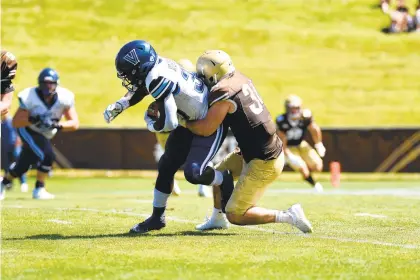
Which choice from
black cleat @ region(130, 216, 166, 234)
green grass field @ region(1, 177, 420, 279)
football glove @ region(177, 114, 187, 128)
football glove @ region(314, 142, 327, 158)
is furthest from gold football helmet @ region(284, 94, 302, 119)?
football glove @ region(177, 114, 187, 128)

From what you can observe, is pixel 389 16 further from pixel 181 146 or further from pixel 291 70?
pixel 181 146

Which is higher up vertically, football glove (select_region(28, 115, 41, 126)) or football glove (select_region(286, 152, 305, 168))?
football glove (select_region(28, 115, 41, 126))

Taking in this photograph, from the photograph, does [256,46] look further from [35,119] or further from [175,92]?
[175,92]

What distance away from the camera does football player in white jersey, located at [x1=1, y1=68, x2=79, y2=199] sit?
13.4m

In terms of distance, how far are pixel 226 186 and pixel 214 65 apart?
1085 mm

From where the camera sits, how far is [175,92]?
24.8ft

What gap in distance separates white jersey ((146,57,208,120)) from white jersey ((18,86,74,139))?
20.1 feet

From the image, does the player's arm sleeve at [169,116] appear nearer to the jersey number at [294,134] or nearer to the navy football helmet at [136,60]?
the navy football helmet at [136,60]

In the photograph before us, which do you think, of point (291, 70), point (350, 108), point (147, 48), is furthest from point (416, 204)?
point (291, 70)

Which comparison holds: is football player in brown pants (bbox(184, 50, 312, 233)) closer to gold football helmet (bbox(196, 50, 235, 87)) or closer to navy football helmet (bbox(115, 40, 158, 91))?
gold football helmet (bbox(196, 50, 235, 87))

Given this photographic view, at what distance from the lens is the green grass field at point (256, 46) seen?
3022 cm

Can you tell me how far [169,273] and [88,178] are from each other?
15159 millimetres

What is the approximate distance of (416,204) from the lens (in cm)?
1154

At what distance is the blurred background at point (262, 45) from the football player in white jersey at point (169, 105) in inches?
777
